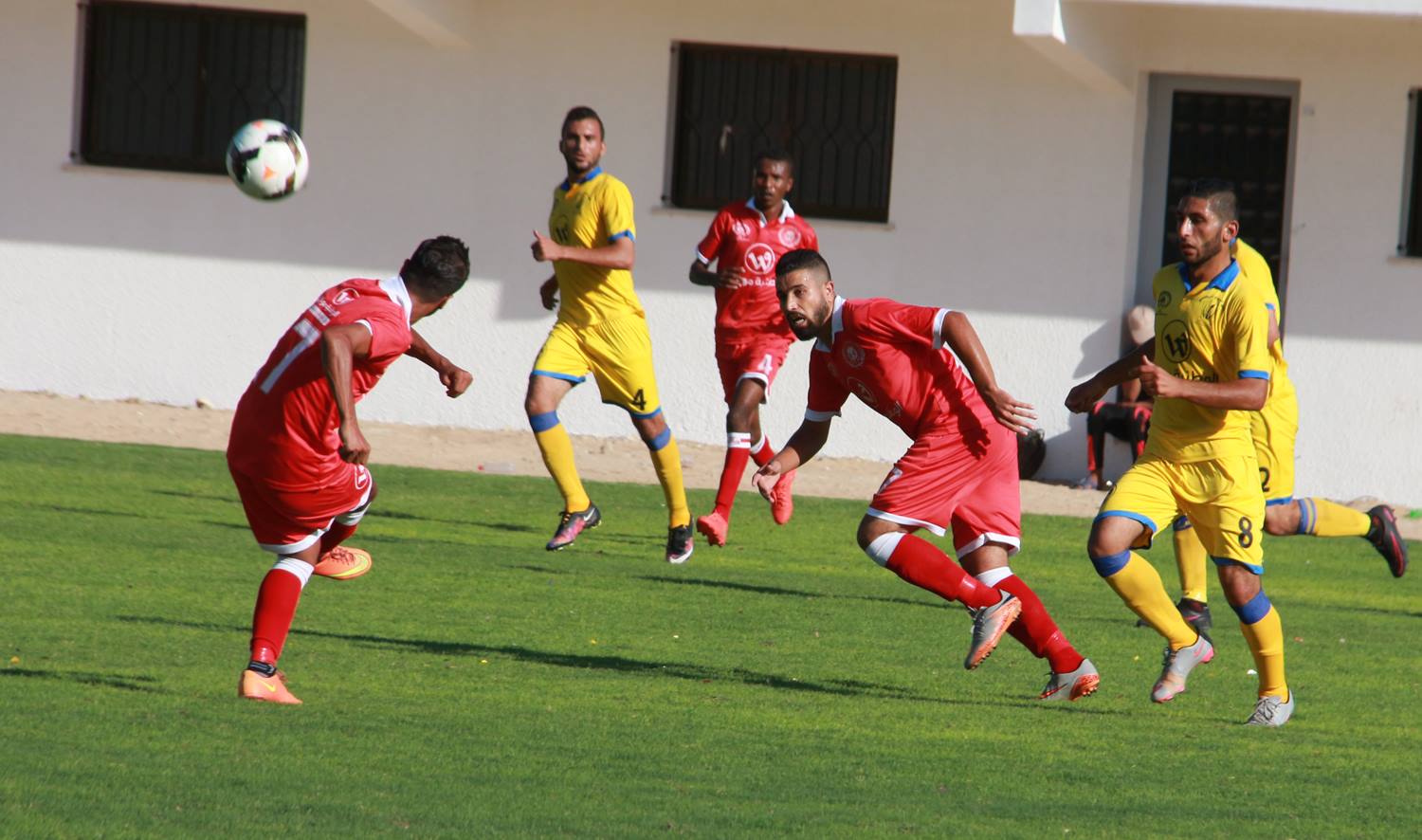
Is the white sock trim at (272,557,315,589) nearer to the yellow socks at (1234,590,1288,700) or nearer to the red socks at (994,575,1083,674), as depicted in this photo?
the red socks at (994,575,1083,674)

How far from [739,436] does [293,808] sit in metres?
6.42

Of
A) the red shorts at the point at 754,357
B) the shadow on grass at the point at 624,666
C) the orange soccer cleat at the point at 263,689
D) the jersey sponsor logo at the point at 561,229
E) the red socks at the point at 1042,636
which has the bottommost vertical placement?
the shadow on grass at the point at 624,666

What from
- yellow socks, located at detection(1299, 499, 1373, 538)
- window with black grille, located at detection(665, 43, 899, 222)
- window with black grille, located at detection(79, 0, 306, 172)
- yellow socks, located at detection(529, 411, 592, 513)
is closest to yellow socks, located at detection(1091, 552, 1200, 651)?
yellow socks, located at detection(1299, 499, 1373, 538)

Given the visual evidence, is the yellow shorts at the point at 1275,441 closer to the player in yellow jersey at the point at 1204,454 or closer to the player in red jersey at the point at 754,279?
the player in yellow jersey at the point at 1204,454

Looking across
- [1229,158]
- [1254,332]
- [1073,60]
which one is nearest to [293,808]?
[1254,332]

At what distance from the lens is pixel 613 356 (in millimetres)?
10891

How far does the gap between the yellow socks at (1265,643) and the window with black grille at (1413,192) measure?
9341mm

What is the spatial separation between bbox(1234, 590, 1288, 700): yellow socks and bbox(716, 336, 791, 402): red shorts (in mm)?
4978

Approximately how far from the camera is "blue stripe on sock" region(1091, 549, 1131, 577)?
708cm

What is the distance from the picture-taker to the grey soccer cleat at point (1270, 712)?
6.93 m

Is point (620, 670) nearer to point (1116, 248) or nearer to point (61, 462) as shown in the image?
point (61, 462)

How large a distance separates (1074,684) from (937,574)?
614mm

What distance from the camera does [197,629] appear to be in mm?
7793

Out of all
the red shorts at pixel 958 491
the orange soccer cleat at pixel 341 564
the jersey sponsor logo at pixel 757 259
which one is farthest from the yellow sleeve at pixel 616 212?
the orange soccer cleat at pixel 341 564
